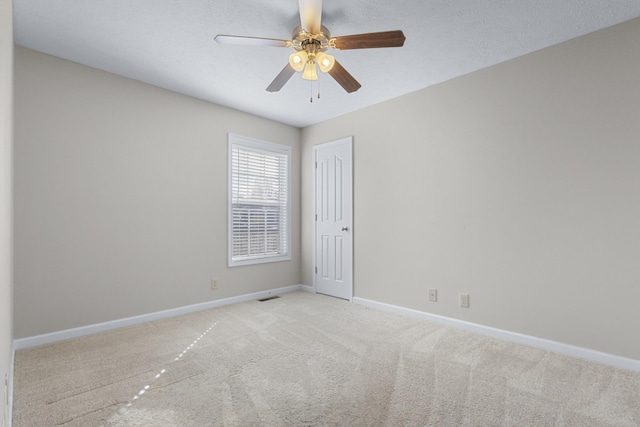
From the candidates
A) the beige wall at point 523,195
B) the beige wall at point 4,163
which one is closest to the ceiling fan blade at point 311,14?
A: the beige wall at point 4,163

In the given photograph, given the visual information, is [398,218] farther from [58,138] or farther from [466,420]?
[58,138]

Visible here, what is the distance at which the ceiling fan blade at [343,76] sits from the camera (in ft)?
7.77

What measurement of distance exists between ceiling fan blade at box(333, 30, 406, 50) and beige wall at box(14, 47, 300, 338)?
2.33 m

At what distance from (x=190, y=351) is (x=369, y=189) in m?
2.63

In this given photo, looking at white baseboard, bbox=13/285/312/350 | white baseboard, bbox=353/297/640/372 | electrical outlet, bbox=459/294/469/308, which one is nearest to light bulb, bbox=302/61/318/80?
electrical outlet, bbox=459/294/469/308

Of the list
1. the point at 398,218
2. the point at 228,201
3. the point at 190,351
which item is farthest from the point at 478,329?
the point at 228,201

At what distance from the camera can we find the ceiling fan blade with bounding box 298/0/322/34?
1928mm

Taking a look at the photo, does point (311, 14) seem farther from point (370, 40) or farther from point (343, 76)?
point (343, 76)

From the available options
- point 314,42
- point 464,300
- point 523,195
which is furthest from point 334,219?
point 314,42

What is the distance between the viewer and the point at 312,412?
5.97 feet

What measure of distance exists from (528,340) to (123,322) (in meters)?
3.79

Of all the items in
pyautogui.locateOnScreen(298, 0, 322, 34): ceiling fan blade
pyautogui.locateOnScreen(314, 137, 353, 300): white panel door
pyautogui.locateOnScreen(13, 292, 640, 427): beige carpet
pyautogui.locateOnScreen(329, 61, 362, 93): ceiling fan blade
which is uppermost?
pyautogui.locateOnScreen(298, 0, 322, 34): ceiling fan blade

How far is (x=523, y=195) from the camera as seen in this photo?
9.27ft

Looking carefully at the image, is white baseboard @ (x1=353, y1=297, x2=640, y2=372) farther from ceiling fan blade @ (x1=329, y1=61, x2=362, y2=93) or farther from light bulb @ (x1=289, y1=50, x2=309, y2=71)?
light bulb @ (x1=289, y1=50, x2=309, y2=71)
